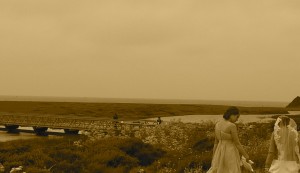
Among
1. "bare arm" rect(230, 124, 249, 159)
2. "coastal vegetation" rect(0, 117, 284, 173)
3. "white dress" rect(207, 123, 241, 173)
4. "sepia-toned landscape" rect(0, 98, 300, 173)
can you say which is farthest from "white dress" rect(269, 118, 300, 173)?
"sepia-toned landscape" rect(0, 98, 300, 173)

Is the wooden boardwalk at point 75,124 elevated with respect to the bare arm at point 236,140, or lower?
lower

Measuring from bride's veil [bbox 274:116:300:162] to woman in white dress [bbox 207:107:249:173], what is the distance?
29.7 inches

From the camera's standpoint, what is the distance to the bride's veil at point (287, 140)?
8.99m

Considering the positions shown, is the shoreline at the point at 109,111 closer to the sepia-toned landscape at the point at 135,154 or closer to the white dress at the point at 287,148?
the sepia-toned landscape at the point at 135,154

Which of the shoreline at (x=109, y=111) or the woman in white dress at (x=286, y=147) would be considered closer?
the woman in white dress at (x=286, y=147)

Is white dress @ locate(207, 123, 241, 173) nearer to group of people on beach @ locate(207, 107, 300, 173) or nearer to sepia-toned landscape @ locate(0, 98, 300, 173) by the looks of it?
group of people on beach @ locate(207, 107, 300, 173)

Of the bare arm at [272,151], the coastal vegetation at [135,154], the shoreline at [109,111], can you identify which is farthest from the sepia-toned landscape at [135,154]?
the shoreline at [109,111]

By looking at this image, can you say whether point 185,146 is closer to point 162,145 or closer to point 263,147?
point 162,145

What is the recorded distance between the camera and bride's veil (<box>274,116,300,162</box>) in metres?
8.99

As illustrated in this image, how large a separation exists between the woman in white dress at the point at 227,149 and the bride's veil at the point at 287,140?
754mm

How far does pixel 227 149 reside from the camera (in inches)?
373

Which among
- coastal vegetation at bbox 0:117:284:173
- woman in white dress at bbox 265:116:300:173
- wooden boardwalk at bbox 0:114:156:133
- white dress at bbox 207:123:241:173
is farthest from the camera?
wooden boardwalk at bbox 0:114:156:133

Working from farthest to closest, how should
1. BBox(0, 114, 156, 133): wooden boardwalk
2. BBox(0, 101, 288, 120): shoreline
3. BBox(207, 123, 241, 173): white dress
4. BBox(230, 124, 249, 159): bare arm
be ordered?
BBox(0, 101, 288, 120): shoreline
BBox(0, 114, 156, 133): wooden boardwalk
BBox(207, 123, 241, 173): white dress
BBox(230, 124, 249, 159): bare arm

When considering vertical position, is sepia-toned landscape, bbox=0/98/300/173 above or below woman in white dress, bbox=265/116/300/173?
below
